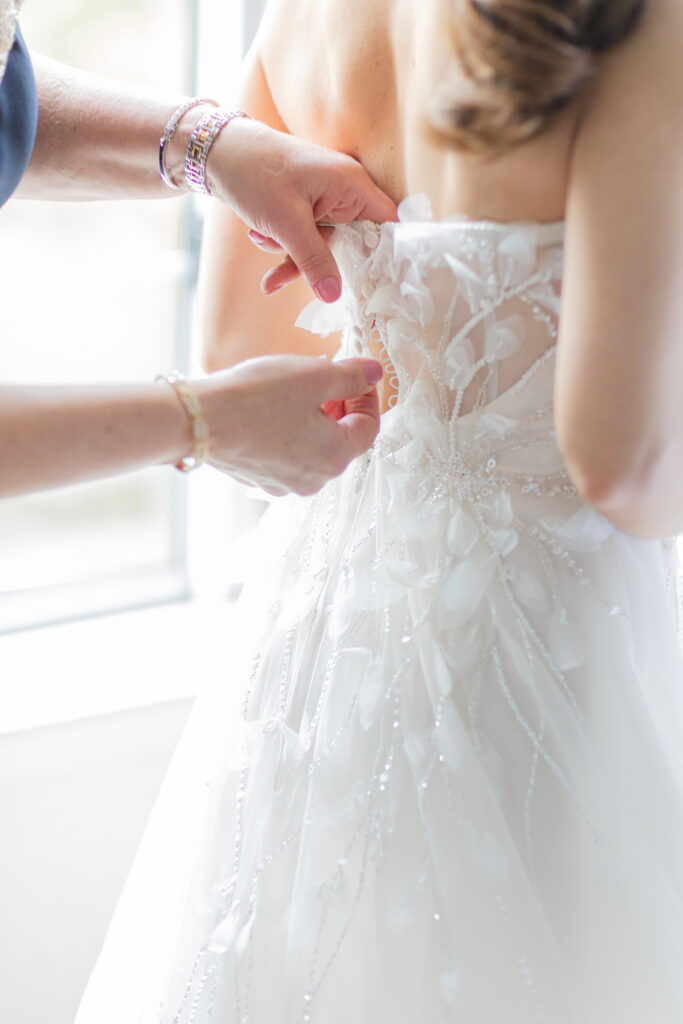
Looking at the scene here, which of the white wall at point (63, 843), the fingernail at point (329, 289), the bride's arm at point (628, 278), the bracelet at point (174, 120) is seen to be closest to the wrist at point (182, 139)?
the bracelet at point (174, 120)

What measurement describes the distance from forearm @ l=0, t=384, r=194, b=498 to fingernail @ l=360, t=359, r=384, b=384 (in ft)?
0.54

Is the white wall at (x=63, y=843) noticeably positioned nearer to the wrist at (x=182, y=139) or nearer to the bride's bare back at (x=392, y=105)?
the wrist at (x=182, y=139)

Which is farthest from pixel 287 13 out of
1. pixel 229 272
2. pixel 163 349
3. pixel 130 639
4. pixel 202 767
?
pixel 130 639

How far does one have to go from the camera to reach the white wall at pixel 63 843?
1.52 metres

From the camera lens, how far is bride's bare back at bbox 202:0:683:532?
1.94 feet

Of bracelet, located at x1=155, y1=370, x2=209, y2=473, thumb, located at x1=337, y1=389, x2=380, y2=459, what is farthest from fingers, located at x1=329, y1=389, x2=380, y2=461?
bracelet, located at x1=155, y1=370, x2=209, y2=473

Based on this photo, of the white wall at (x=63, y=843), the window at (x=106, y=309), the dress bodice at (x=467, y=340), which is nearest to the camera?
the dress bodice at (x=467, y=340)

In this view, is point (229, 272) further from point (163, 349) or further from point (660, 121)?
point (163, 349)

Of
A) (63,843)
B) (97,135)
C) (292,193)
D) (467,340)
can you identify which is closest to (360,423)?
(467,340)

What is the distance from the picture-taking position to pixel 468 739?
74cm

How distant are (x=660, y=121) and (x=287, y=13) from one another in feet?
1.43

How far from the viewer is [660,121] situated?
59cm

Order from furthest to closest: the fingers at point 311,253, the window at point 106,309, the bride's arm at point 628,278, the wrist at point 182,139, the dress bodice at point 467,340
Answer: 1. the window at point 106,309
2. the wrist at point 182,139
3. the fingers at point 311,253
4. the dress bodice at point 467,340
5. the bride's arm at point 628,278

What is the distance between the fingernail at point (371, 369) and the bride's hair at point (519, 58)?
195 mm
